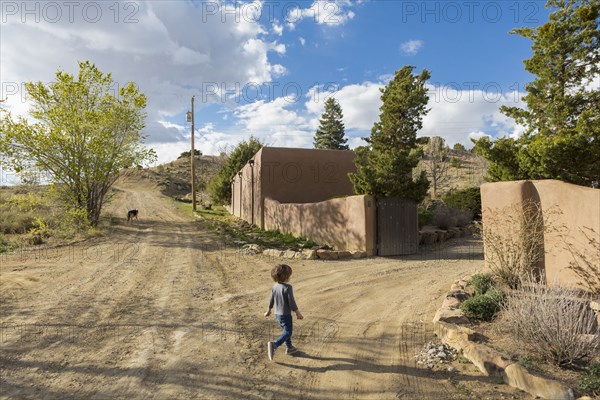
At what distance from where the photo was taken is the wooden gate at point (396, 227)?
12.9 m

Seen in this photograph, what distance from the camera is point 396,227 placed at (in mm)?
13133

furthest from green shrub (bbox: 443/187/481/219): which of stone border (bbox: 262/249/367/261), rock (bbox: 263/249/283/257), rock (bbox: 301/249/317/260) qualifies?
rock (bbox: 263/249/283/257)

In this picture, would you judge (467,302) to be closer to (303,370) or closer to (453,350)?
(453,350)

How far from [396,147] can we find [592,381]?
11.7 meters

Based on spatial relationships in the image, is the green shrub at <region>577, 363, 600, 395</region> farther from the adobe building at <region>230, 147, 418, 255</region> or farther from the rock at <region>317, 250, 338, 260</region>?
the adobe building at <region>230, 147, 418, 255</region>

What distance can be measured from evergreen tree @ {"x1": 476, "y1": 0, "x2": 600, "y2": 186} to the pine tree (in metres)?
44.3

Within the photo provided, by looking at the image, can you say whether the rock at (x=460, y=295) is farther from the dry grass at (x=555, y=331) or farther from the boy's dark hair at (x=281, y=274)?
the boy's dark hair at (x=281, y=274)

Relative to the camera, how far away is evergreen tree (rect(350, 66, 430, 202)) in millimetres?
12977

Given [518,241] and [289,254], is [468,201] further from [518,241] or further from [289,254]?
[518,241]

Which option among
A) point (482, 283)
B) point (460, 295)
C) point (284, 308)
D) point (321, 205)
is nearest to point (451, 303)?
point (460, 295)

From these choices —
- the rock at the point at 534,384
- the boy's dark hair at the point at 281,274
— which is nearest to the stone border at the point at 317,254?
the boy's dark hair at the point at 281,274

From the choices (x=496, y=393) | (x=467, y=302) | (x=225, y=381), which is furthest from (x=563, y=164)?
(x=225, y=381)

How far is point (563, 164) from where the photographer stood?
8.30 m

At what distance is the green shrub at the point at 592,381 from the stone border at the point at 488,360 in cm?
24
